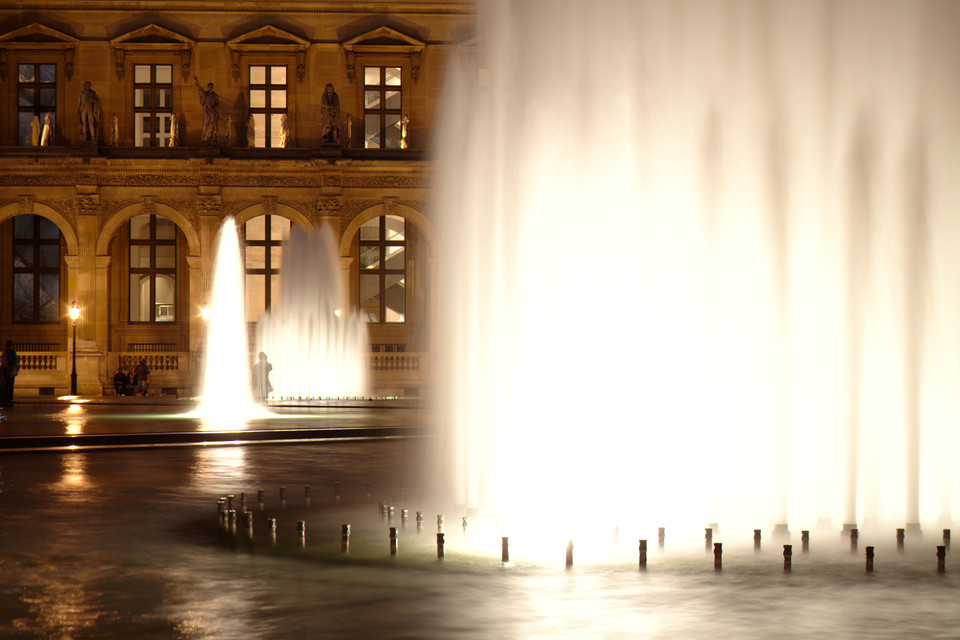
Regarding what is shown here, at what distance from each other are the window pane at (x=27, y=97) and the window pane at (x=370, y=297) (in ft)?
40.2

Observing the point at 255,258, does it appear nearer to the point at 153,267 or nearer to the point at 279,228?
the point at 279,228

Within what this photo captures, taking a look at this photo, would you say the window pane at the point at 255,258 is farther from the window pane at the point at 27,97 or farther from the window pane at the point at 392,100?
the window pane at the point at 27,97

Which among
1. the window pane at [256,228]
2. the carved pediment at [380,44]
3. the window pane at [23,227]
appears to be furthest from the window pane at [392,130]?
the window pane at [23,227]

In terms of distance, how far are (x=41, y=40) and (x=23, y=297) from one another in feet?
28.0

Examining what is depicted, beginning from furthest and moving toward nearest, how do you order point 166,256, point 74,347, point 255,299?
point 166,256
point 255,299
point 74,347

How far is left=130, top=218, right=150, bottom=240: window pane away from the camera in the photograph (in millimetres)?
46438

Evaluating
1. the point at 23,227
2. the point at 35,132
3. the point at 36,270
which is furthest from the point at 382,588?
the point at 23,227

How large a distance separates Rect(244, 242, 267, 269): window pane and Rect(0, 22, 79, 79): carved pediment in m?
8.19

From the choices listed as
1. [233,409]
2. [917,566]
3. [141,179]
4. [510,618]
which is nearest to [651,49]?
[917,566]

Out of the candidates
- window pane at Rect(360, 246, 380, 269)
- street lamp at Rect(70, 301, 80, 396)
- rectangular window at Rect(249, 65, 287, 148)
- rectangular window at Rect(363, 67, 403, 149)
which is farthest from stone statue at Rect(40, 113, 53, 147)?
window pane at Rect(360, 246, 380, 269)

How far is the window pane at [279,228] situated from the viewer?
46844 mm

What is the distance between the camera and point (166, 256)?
153 ft

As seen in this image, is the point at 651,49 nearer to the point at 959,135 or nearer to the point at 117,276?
the point at 959,135

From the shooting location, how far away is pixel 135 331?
148 feet
